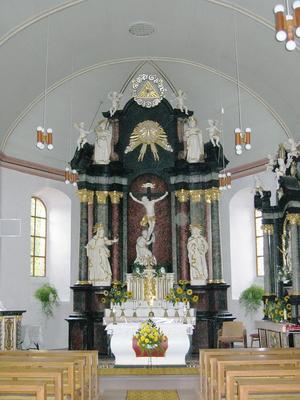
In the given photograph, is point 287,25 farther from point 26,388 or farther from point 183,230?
point 183,230

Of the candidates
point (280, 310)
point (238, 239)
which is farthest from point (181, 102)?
point (280, 310)

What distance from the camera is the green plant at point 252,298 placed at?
19.0 meters

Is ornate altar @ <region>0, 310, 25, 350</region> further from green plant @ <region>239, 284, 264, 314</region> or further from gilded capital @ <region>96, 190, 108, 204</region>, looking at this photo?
green plant @ <region>239, 284, 264, 314</region>

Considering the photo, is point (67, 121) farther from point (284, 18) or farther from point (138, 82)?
point (284, 18)

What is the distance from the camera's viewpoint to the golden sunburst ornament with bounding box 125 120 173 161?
17828 millimetres

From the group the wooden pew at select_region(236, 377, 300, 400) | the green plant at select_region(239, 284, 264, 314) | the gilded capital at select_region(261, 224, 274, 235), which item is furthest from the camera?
the green plant at select_region(239, 284, 264, 314)

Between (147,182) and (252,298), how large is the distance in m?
5.34

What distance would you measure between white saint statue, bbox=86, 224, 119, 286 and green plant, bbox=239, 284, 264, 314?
5108 mm

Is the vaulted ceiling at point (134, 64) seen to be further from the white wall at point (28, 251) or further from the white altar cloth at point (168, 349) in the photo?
the white altar cloth at point (168, 349)

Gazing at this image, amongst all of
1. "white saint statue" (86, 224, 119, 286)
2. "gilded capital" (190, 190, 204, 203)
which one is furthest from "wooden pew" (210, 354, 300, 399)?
"gilded capital" (190, 190, 204, 203)

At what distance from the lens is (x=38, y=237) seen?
795 inches

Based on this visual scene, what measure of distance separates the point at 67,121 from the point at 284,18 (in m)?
13.7

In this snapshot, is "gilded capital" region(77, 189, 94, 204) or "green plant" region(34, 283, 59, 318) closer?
"gilded capital" region(77, 189, 94, 204)

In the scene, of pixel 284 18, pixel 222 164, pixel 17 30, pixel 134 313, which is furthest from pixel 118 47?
pixel 284 18
